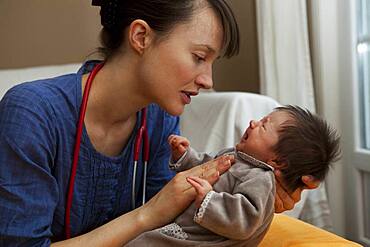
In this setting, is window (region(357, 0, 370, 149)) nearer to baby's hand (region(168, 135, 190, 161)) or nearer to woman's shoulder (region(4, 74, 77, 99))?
baby's hand (region(168, 135, 190, 161))

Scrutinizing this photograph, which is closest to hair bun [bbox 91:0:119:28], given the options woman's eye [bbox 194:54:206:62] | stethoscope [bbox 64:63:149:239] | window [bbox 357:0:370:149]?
stethoscope [bbox 64:63:149:239]

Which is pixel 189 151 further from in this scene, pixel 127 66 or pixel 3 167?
pixel 3 167

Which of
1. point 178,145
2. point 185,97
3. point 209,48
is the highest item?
point 209,48

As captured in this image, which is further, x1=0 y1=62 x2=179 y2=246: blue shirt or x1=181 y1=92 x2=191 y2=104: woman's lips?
x1=181 y1=92 x2=191 y2=104: woman's lips

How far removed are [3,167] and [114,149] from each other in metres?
0.31

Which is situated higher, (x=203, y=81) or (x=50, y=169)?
(x=203, y=81)

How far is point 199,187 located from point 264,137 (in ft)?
0.66

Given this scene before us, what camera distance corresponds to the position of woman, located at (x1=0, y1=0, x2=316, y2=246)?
38.2 inches

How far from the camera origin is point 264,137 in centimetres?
106

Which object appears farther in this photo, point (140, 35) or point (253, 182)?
point (140, 35)

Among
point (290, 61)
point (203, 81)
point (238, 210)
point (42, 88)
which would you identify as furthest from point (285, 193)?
point (290, 61)

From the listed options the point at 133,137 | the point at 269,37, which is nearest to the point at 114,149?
the point at 133,137

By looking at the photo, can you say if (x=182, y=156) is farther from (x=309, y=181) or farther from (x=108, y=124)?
(x=309, y=181)

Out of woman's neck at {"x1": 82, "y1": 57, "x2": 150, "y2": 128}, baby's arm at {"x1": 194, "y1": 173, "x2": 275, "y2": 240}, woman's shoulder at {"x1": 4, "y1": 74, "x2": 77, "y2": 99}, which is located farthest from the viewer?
woman's neck at {"x1": 82, "y1": 57, "x2": 150, "y2": 128}
